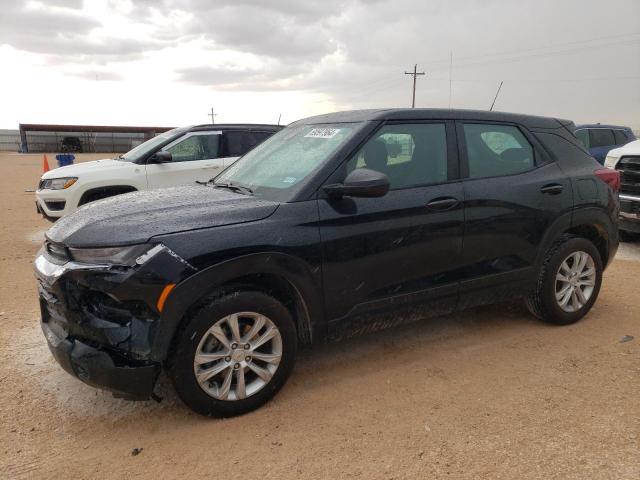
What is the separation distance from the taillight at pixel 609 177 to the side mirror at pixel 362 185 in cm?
239

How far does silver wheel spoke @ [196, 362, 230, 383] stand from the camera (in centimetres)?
289

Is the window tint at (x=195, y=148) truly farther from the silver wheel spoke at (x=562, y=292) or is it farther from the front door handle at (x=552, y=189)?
the silver wheel spoke at (x=562, y=292)

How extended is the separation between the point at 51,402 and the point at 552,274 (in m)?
3.81

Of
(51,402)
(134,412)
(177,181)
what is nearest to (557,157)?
(134,412)

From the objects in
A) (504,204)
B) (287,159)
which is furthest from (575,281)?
(287,159)

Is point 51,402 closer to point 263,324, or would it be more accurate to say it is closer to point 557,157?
point 263,324

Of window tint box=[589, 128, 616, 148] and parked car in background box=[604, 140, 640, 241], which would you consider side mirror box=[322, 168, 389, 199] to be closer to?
parked car in background box=[604, 140, 640, 241]

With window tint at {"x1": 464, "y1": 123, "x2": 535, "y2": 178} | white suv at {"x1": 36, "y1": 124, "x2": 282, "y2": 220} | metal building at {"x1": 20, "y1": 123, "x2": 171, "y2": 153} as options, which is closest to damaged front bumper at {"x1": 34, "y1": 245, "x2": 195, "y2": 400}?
window tint at {"x1": 464, "y1": 123, "x2": 535, "y2": 178}

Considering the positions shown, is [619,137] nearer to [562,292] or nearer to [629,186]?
[629,186]

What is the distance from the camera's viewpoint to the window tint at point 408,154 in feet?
11.7

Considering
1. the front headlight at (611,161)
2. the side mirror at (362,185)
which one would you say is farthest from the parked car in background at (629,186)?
the side mirror at (362,185)

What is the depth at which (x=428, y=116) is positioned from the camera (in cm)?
384

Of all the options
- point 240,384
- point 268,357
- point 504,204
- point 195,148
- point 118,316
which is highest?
point 195,148

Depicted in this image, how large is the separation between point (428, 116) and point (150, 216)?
2118mm
